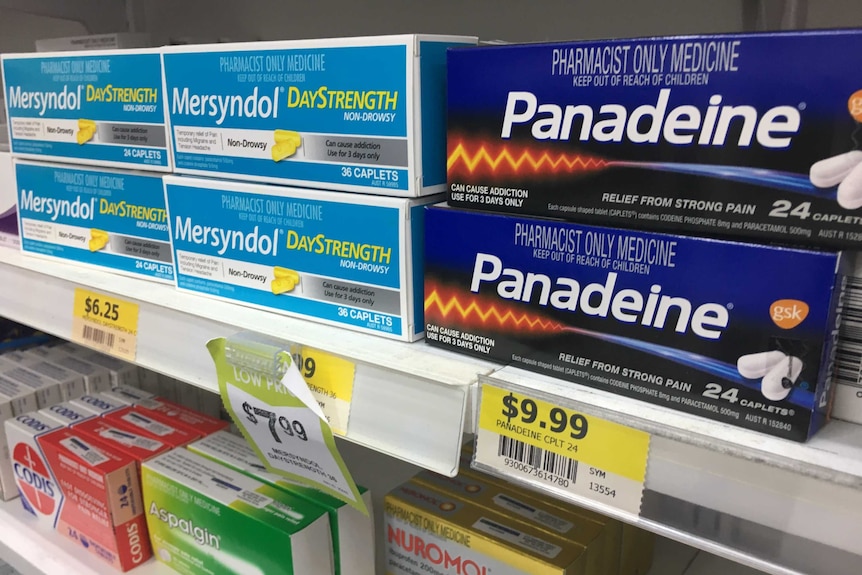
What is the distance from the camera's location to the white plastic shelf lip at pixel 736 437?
43cm

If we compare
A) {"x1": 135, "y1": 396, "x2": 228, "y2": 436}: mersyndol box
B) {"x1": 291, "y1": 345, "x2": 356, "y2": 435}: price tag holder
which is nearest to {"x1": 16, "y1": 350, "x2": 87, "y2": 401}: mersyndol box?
{"x1": 135, "y1": 396, "x2": 228, "y2": 436}: mersyndol box

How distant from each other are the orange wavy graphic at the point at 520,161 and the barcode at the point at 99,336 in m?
0.51

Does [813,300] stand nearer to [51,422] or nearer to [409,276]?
[409,276]

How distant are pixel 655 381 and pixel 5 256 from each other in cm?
97

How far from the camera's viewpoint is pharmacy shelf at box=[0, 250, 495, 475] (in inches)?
23.0

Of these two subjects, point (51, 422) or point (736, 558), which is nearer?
point (736, 558)

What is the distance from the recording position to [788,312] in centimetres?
45

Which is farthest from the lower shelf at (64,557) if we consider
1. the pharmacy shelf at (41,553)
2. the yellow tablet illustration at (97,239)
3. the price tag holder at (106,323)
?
the yellow tablet illustration at (97,239)

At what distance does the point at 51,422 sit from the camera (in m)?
1.12

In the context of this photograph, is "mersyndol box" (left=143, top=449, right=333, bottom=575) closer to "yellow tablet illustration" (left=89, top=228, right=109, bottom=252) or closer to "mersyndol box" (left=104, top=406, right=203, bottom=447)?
"mersyndol box" (left=104, top=406, right=203, bottom=447)

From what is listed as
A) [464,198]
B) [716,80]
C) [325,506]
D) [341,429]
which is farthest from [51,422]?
[716,80]

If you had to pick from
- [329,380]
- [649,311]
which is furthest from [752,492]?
[329,380]

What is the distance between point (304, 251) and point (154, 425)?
22.4 inches

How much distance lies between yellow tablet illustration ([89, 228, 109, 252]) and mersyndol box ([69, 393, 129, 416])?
35cm
